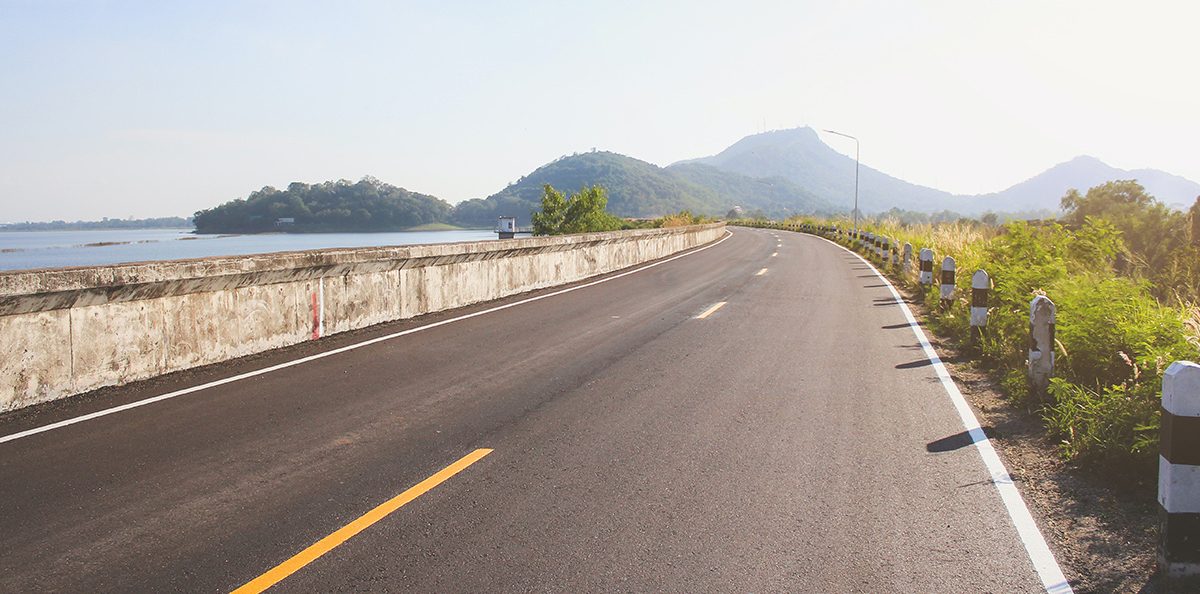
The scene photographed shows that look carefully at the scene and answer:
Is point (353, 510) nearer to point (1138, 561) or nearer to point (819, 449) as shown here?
point (819, 449)

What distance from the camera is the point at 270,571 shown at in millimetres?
3330

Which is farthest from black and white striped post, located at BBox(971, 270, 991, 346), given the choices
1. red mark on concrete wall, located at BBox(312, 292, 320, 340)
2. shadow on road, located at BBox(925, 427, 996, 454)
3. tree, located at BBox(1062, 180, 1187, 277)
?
red mark on concrete wall, located at BBox(312, 292, 320, 340)

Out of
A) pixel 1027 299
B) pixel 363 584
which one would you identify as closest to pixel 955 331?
pixel 1027 299

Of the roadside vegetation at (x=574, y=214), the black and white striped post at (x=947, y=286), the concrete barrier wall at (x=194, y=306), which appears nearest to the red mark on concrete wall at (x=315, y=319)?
the concrete barrier wall at (x=194, y=306)

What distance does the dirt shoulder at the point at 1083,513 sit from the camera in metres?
3.39

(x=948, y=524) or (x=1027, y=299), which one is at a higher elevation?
(x=1027, y=299)

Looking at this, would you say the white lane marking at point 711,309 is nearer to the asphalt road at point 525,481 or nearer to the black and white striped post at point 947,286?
the asphalt road at point 525,481

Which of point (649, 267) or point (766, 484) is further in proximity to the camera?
point (649, 267)

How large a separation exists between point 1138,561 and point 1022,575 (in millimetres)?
697

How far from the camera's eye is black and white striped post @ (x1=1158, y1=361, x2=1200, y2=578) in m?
3.29

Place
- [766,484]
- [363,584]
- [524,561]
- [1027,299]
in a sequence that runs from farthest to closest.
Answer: [1027,299] → [766,484] → [524,561] → [363,584]

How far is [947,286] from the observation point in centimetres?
1156

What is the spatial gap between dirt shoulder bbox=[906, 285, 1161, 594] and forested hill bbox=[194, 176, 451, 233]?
9633cm

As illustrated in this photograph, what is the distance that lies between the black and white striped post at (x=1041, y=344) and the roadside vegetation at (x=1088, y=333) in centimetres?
15
